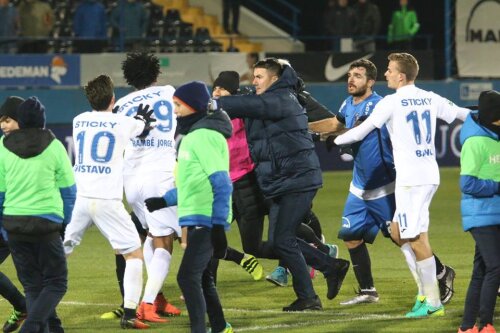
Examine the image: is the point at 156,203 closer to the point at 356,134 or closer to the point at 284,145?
the point at 284,145

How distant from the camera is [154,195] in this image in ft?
33.6

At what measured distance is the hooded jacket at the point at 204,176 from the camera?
836 centimetres

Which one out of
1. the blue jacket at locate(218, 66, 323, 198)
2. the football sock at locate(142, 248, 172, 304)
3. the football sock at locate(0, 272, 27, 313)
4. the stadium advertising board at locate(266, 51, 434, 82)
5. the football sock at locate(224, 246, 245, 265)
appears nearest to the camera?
the football sock at locate(0, 272, 27, 313)

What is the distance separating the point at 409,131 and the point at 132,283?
2.63 meters

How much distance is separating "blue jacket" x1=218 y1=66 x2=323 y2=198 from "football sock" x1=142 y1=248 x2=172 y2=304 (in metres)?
1.08

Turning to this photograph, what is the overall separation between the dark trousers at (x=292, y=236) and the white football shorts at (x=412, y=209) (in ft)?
2.68

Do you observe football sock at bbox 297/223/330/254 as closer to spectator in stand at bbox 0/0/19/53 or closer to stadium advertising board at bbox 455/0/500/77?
spectator in stand at bbox 0/0/19/53

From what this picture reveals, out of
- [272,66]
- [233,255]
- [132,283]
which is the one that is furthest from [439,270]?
[132,283]

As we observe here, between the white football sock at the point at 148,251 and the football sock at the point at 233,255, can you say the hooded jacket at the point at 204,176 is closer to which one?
the white football sock at the point at 148,251

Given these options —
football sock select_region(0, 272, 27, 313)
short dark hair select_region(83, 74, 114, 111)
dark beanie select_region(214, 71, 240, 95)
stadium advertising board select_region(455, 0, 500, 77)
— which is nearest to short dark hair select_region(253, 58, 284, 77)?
dark beanie select_region(214, 71, 240, 95)

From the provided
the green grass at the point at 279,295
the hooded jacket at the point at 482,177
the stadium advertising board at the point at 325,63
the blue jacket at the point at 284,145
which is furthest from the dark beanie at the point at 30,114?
the stadium advertising board at the point at 325,63

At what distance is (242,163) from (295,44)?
53.7 feet

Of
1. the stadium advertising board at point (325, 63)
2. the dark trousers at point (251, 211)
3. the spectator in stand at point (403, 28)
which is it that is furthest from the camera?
the spectator in stand at point (403, 28)

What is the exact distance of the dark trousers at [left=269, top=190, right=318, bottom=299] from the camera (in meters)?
10.3
